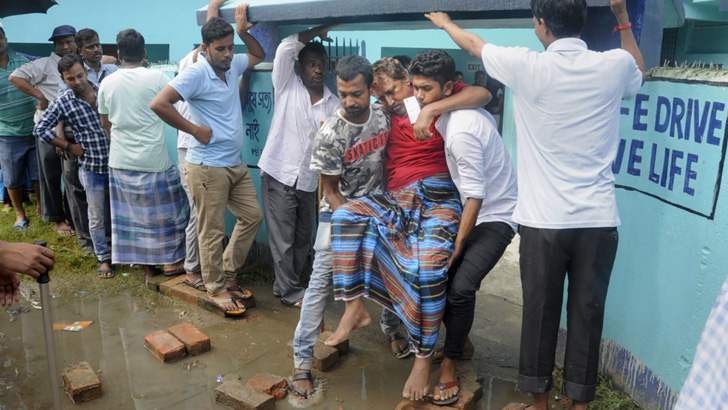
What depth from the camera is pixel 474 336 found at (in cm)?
427

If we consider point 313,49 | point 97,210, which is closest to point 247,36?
point 313,49

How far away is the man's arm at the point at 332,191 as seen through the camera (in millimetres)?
3477

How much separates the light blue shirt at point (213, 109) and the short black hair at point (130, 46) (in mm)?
834

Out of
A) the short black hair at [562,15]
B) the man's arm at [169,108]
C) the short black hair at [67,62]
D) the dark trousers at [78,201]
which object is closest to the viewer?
the short black hair at [562,15]

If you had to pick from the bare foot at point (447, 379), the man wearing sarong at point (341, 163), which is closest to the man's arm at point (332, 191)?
the man wearing sarong at point (341, 163)

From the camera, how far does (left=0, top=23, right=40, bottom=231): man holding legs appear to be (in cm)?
647

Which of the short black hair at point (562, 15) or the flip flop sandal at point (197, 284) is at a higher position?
the short black hair at point (562, 15)

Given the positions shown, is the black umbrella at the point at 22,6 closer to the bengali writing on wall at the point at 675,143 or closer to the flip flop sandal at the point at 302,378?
the flip flop sandal at the point at 302,378

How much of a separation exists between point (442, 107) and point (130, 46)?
3.04 metres

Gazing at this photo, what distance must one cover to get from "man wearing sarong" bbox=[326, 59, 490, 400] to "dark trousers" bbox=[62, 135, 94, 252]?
3660 mm

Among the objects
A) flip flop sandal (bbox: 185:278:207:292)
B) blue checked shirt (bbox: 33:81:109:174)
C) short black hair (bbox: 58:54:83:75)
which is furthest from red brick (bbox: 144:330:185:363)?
short black hair (bbox: 58:54:83:75)

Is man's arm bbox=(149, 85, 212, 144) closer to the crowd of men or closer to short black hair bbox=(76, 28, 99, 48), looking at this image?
the crowd of men

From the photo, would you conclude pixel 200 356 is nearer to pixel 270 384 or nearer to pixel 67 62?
pixel 270 384

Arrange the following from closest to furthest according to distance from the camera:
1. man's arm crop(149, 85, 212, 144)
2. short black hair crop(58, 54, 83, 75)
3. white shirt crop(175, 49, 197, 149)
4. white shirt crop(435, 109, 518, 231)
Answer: white shirt crop(435, 109, 518, 231) < man's arm crop(149, 85, 212, 144) < white shirt crop(175, 49, 197, 149) < short black hair crop(58, 54, 83, 75)
